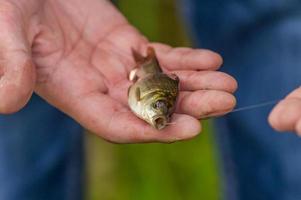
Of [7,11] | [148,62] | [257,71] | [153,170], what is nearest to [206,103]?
[148,62]

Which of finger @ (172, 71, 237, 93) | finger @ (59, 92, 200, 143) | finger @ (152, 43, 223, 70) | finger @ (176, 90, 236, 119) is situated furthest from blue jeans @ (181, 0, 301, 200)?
finger @ (59, 92, 200, 143)

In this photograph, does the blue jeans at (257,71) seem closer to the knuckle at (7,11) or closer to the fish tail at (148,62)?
the fish tail at (148,62)

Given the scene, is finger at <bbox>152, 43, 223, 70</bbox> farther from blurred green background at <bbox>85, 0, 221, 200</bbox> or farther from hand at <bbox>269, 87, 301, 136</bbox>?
blurred green background at <bbox>85, 0, 221, 200</bbox>

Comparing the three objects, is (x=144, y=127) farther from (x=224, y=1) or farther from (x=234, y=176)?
(x=234, y=176)

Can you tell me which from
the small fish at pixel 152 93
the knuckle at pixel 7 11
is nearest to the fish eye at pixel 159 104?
the small fish at pixel 152 93

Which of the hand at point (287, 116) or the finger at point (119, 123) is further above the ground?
the hand at point (287, 116)

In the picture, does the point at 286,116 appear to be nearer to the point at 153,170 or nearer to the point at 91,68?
the point at 91,68
